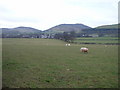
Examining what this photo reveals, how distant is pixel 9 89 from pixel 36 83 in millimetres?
1705

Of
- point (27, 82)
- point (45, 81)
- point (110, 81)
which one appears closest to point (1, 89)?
point (27, 82)

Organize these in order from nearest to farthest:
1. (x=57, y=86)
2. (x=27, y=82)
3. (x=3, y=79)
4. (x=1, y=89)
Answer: (x=1, y=89) → (x=57, y=86) → (x=27, y=82) → (x=3, y=79)

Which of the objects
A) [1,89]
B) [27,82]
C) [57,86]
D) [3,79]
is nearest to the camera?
[1,89]

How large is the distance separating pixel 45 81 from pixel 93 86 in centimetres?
281

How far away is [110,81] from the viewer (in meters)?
11.3

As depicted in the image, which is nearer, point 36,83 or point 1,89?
point 1,89

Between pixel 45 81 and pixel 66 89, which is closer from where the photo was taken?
pixel 66 89

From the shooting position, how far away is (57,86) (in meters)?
10.0

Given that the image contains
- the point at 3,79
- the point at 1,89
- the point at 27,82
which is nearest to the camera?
the point at 1,89

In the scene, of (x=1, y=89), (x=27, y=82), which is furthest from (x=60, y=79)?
(x=1, y=89)

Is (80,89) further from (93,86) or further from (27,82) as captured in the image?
(27,82)

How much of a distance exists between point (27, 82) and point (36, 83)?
59 centimetres

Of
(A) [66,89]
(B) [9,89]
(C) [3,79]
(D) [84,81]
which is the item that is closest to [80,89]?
(A) [66,89]

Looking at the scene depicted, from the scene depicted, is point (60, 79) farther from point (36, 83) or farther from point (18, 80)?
point (18, 80)
